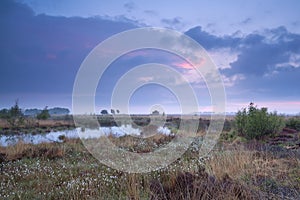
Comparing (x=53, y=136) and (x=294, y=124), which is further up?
(x=294, y=124)

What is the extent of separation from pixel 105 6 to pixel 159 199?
11.1m

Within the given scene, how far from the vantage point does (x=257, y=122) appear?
48.4 ft

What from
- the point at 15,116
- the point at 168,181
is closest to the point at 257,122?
the point at 168,181

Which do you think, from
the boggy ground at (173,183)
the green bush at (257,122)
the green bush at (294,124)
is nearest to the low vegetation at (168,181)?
the boggy ground at (173,183)

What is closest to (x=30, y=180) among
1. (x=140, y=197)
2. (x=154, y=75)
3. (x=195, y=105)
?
(x=140, y=197)

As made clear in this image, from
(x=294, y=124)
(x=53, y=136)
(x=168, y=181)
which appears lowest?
(x=53, y=136)

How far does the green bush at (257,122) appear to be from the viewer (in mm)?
14781

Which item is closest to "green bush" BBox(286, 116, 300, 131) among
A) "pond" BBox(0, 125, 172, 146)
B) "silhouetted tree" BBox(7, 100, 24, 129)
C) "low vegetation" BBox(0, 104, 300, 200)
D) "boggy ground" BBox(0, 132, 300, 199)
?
"pond" BBox(0, 125, 172, 146)

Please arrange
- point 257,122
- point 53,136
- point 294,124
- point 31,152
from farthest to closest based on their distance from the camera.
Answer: point 294,124 → point 53,136 → point 257,122 → point 31,152

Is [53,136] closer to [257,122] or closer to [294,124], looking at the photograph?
[257,122]

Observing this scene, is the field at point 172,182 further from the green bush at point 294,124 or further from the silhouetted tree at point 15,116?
the silhouetted tree at point 15,116

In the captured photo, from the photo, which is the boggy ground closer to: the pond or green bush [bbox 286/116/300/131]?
the pond

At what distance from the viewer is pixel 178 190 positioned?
16.0ft

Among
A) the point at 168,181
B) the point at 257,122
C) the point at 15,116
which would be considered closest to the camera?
the point at 168,181
